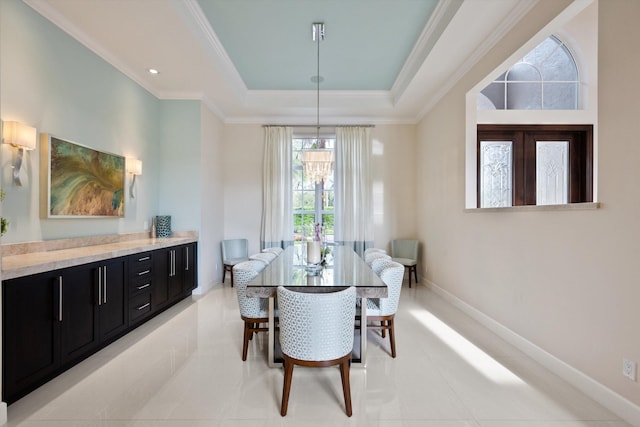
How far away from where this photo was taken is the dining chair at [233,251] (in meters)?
5.57

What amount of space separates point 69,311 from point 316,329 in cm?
203

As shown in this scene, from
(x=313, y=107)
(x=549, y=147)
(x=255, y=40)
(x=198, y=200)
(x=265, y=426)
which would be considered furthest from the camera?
(x=313, y=107)

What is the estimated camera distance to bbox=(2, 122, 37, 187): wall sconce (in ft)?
8.04

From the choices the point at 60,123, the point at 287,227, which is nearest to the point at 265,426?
the point at 60,123

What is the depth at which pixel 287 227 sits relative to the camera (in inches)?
235

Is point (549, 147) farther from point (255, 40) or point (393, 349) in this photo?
point (255, 40)

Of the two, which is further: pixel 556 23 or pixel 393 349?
pixel 393 349

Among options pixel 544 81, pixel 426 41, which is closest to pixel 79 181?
pixel 426 41

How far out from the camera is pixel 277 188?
596cm

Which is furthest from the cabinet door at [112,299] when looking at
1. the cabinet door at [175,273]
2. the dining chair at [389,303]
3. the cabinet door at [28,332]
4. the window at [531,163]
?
the window at [531,163]

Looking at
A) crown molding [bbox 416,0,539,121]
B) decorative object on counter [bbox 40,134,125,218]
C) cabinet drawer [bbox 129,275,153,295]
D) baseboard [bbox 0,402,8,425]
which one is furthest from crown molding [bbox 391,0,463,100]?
baseboard [bbox 0,402,8,425]

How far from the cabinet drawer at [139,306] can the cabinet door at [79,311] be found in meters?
0.50

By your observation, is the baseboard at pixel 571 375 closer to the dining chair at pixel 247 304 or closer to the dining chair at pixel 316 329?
the dining chair at pixel 316 329

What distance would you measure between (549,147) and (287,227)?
430cm
